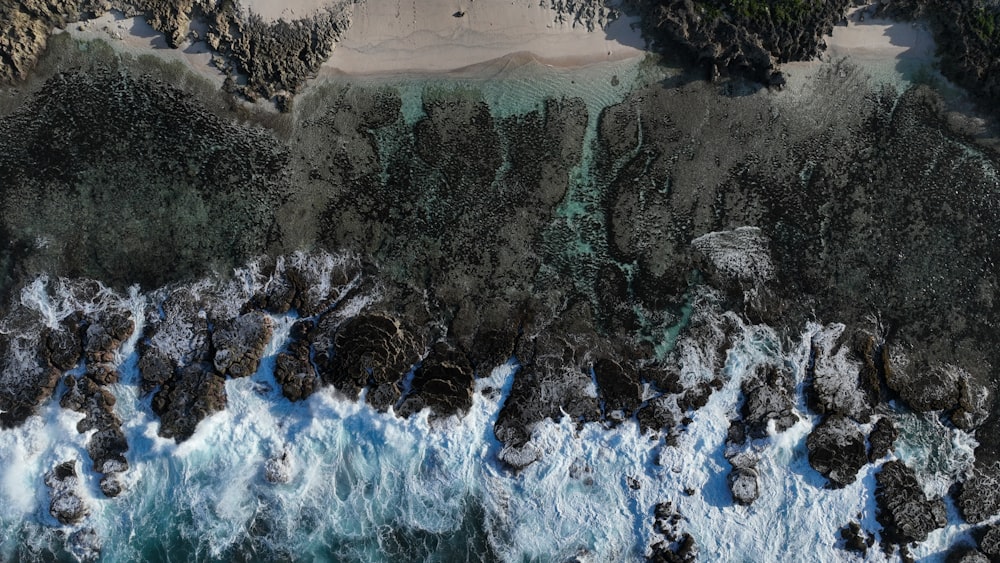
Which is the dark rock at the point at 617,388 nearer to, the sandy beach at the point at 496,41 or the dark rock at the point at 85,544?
the sandy beach at the point at 496,41

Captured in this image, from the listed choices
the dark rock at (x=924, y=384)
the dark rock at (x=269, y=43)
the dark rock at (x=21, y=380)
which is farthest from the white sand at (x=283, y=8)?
the dark rock at (x=924, y=384)

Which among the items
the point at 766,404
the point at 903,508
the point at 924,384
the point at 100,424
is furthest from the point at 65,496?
the point at 924,384

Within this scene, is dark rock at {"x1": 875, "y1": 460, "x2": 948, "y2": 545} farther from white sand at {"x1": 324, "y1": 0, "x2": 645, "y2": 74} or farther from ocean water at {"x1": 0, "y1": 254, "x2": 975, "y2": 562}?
white sand at {"x1": 324, "y1": 0, "x2": 645, "y2": 74}

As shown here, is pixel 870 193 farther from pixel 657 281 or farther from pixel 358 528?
pixel 358 528

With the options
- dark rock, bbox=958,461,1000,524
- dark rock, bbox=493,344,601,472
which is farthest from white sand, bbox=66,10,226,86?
dark rock, bbox=958,461,1000,524

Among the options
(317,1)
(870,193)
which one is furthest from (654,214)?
(317,1)

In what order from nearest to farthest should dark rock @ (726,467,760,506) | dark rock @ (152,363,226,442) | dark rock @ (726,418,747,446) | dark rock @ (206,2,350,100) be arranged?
dark rock @ (726,467,760,506) < dark rock @ (152,363,226,442) < dark rock @ (726,418,747,446) < dark rock @ (206,2,350,100)

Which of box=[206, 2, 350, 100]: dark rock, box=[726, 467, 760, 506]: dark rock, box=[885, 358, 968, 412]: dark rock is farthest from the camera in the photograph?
box=[206, 2, 350, 100]: dark rock
